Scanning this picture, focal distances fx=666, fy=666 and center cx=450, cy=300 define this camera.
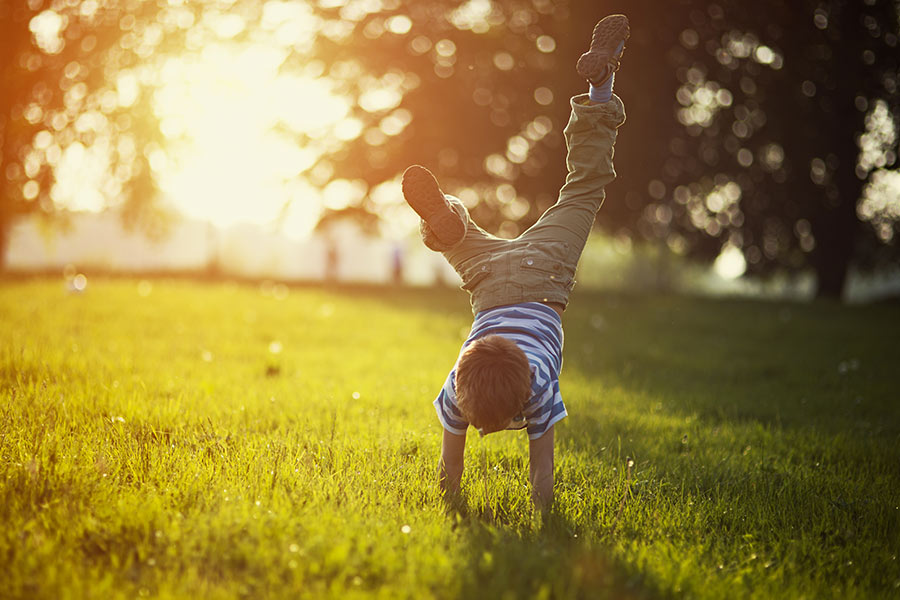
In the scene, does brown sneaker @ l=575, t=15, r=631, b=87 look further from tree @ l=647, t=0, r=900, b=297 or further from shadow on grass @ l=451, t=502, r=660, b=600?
tree @ l=647, t=0, r=900, b=297

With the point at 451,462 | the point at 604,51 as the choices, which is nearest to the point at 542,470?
the point at 451,462

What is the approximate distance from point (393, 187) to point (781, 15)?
10.2m

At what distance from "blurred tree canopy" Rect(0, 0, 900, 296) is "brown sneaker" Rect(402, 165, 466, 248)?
35.9 feet

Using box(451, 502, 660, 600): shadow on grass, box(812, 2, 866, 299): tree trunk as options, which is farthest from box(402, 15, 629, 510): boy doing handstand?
box(812, 2, 866, 299): tree trunk

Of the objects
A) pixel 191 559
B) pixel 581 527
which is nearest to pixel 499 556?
pixel 581 527

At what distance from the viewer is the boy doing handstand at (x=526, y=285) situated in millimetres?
3008

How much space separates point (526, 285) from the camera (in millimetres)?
3619

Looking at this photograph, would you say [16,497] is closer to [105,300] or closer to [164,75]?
[105,300]

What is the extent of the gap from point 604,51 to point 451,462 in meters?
2.39

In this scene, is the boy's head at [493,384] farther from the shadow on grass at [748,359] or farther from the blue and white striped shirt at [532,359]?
the shadow on grass at [748,359]

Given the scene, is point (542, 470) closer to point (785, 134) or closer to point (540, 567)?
point (540, 567)

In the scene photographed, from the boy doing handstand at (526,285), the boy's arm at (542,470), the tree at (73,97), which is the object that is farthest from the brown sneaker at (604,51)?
the tree at (73,97)

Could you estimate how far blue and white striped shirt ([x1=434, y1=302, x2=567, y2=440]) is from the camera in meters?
3.23

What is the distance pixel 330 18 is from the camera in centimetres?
1609
